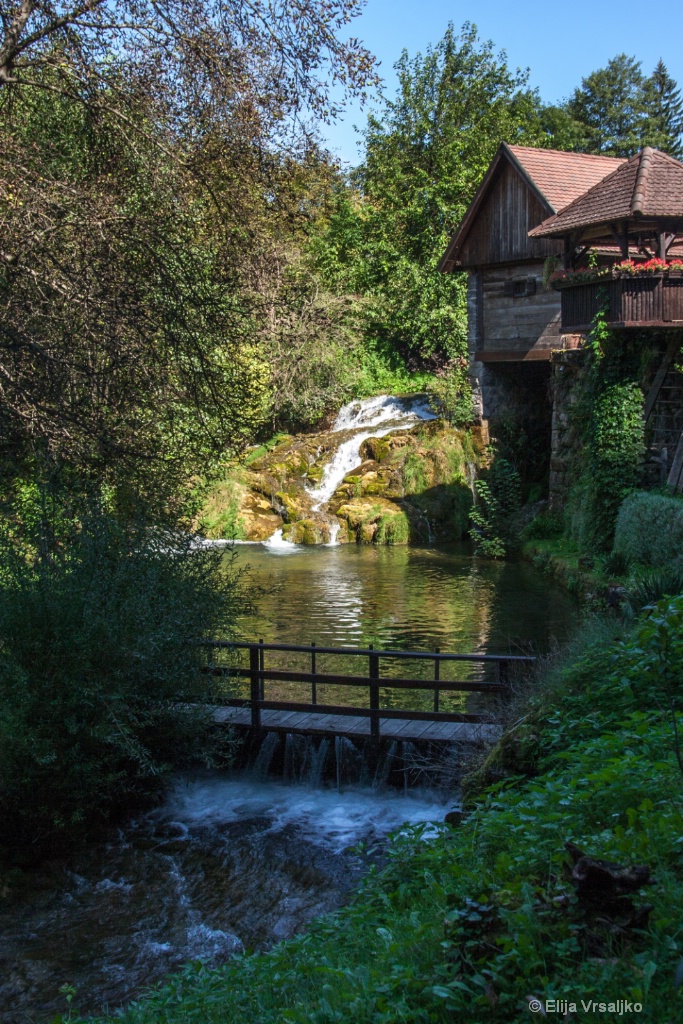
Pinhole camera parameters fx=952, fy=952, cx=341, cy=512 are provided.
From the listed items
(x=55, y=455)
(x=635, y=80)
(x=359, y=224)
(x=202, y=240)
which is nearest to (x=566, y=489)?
(x=202, y=240)

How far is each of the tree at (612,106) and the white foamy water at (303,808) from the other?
49149mm

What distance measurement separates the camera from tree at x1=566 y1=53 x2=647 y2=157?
51.8m

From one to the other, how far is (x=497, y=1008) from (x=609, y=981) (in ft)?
1.52

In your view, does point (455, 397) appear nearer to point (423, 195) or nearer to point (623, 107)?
point (423, 195)

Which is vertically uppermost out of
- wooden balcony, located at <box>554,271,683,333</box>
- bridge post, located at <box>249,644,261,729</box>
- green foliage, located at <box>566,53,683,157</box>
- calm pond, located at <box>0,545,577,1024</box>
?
green foliage, located at <box>566,53,683,157</box>

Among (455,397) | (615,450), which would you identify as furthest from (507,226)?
(615,450)

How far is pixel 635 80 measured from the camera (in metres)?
53.1

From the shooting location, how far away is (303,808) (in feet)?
32.0

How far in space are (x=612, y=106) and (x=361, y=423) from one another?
33338mm

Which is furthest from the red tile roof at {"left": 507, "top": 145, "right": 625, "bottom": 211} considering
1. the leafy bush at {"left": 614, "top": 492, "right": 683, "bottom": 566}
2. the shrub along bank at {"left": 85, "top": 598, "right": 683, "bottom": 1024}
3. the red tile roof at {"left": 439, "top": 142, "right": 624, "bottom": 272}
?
the shrub along bank at {"left": 85, "top": 598, "right": 683, "bottom": 1024}

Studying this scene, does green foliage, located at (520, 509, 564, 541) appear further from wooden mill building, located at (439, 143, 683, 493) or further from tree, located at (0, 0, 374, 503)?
tree, located at (0, 0, 374, 503)

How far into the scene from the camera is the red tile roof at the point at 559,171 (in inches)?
979

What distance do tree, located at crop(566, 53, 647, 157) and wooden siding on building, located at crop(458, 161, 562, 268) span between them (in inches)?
1150

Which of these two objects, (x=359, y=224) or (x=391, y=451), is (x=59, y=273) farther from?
(x=359, y=224)
